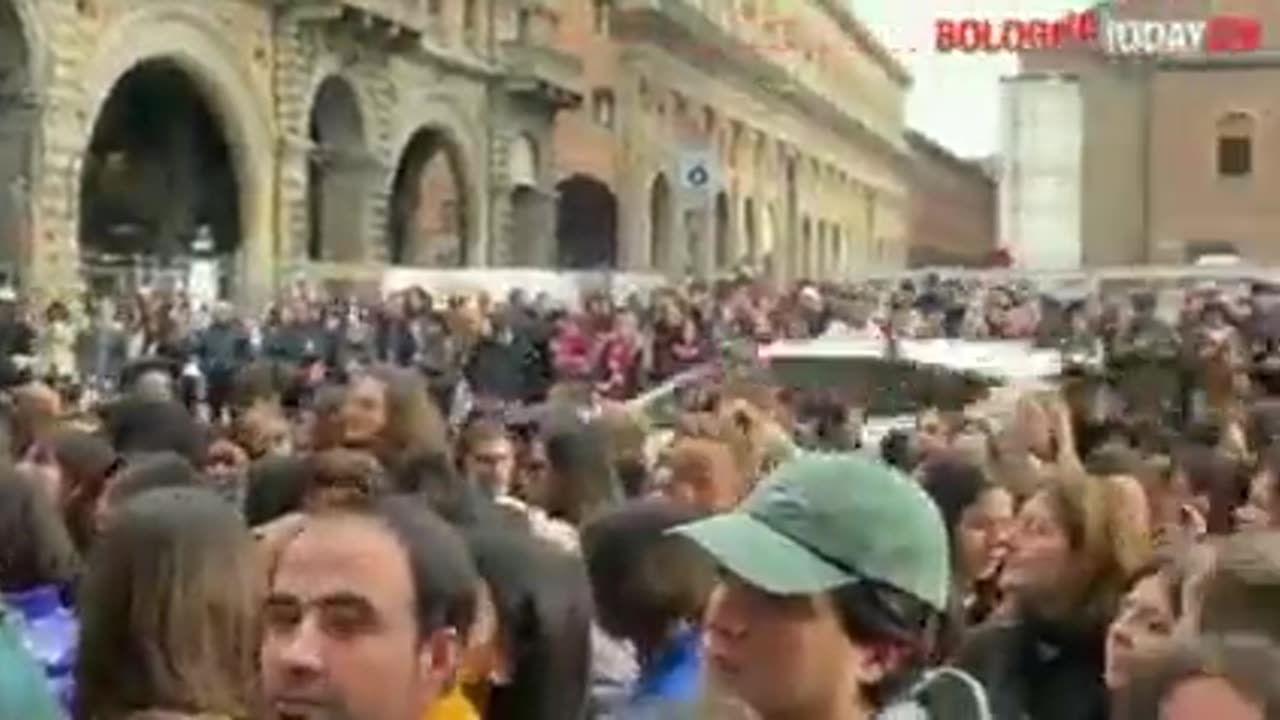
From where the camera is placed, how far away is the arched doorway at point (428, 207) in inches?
2162

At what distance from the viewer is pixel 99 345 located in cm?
2884

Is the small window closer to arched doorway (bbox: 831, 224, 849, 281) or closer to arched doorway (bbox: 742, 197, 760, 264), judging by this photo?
arched doorway (bbox: 742, 197, 760, 264)

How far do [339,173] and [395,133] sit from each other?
1.65 metres

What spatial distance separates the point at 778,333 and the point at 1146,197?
1527 inches

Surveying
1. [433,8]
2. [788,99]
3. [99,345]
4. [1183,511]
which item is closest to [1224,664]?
[1183,511]

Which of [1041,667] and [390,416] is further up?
[390,416]

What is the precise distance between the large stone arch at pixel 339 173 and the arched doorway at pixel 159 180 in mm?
2579

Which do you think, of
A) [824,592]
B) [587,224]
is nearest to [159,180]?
[587,224]

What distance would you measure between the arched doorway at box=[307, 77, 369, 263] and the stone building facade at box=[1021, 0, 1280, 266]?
27.0 metres

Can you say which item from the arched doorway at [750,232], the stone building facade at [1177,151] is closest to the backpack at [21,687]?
the stone building facade at [1177,151]

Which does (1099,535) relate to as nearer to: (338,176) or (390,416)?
(390,416)

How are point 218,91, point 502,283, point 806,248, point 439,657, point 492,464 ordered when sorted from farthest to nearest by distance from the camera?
point 806,248 < point 218,91 < point 502,283 < point 492,464 < point 439,657

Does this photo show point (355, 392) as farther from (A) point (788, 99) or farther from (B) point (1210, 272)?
(A) point (788, 99)

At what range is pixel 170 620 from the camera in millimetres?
4668
